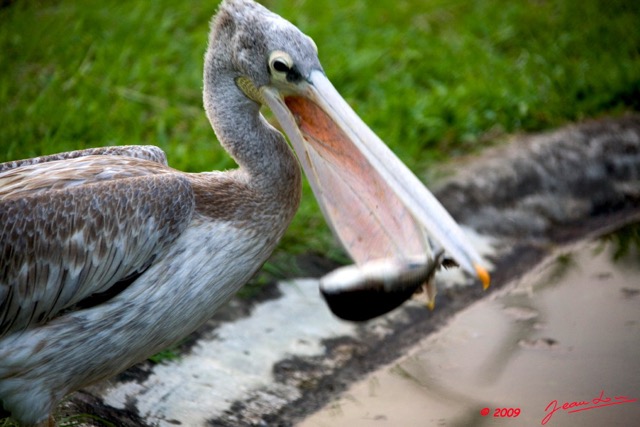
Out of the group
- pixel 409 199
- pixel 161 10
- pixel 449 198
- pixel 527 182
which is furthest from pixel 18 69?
pixel 409 199

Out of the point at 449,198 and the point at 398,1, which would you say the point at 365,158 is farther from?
the point at 398,1

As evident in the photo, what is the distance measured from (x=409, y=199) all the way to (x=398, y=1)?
5094 mm

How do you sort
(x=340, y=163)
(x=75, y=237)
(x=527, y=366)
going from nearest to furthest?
(x=75, y=237) → (x=340, y=163) → (x=527, y=366)

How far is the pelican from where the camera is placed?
3061 mm

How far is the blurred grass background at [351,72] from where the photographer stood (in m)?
5.41

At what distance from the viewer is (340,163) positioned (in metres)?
3.28

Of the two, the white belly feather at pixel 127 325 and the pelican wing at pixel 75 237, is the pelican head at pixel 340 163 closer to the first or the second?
the white belly feather at pixel 127 325

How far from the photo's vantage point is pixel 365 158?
3.19 metres

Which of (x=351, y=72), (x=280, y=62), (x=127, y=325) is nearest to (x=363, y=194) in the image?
(x=280, y=62)

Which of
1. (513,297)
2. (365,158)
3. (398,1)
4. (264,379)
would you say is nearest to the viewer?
(365,158)

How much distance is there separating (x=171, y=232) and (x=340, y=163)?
665mm
